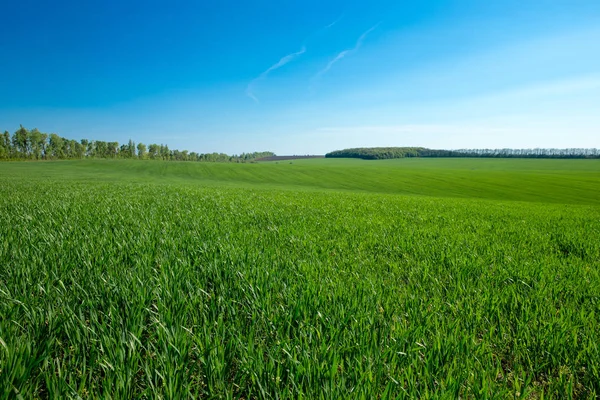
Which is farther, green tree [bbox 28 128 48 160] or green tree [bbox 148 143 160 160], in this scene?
green tree [bbox 148 143 160 160]

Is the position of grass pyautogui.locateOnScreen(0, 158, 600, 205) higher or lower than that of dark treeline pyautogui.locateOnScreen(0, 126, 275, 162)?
lower

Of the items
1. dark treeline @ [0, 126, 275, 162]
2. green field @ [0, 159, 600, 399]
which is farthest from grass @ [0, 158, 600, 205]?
dark treeline @ [0, 126, 275, 162]

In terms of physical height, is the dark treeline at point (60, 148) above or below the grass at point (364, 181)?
above

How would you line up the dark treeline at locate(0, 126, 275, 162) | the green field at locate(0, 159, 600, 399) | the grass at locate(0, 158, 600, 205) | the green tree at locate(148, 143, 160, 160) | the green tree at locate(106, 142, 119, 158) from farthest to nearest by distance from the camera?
1. the green tree at locate(148, 143, 160, 160)
2. the green tree at locate(106, 142, 119, 158)
3. the dark treeline at locate(0, 126, 275, 162)
4. the grass at locate(0, 158, 600, 205)
5. the green field at locate(0, 159, 600, 399)

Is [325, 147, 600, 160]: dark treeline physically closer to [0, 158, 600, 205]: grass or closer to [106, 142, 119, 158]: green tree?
[0, 158, 600, 205]: grass

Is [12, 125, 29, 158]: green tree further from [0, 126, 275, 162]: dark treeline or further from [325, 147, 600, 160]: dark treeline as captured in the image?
[325, 147, 600, 160]: dark treeline

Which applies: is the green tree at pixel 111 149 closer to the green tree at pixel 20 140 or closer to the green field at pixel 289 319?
the green tree at pixel 20 140

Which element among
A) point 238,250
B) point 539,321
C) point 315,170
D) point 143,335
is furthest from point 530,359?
point 315,170

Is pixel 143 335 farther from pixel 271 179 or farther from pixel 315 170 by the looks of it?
pixel 315 170

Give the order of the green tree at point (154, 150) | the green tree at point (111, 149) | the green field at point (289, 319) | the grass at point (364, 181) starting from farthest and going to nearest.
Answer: the green tree at point (154, 150) < the green tree at point (111, 149) < the grass at point (364, 181) < the green field at point (289, 319)

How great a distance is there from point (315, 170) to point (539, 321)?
235ft

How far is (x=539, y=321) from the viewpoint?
2.74 meters

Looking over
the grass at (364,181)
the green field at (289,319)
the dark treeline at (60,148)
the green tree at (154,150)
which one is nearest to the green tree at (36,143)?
the dark treeline at (60,148)

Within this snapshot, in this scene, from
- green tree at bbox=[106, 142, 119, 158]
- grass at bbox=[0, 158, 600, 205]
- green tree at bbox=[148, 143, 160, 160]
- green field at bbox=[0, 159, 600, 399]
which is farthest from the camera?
green tree at bbox=[148, 143, 160, 160]
